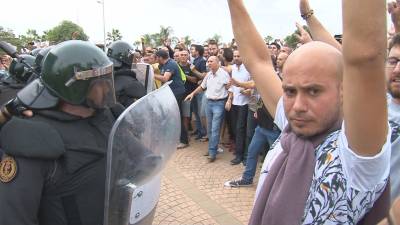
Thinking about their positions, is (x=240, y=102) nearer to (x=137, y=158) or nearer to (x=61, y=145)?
(x=137, y=158)

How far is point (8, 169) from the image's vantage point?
1.51 meters

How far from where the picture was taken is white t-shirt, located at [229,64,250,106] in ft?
19.7

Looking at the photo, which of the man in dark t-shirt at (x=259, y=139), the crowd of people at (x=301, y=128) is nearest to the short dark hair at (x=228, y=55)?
the man in dark t-shirt at (x=259, y=139)

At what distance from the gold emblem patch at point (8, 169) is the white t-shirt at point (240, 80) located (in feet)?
15.5

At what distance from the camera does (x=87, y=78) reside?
1.76 metres

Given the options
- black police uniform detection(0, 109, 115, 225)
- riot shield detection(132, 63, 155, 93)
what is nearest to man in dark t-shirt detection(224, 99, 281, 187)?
riot shield detection(132, 63, 155, 93)

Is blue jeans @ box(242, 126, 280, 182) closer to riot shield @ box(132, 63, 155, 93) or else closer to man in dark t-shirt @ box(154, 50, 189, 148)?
riot shield @ box(132, 63, 155, 93)

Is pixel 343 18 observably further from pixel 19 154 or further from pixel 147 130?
pixel 19 154

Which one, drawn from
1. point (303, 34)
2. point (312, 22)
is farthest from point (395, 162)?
point (303, 34)

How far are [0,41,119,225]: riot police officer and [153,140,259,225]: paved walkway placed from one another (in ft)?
8.82

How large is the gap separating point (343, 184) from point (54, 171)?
3.86ft

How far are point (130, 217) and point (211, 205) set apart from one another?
10.7 ft

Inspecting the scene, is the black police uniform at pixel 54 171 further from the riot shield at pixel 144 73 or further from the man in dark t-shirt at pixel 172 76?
the man in dark t-shirt at pixel 172 76

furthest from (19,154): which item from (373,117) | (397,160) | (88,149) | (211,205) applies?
(211,205)
